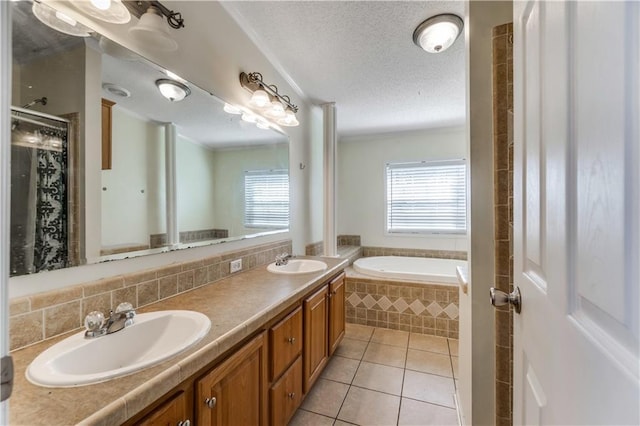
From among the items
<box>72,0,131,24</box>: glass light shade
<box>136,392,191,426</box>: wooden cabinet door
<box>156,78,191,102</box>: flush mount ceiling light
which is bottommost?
<box>136,392,191,426</box>: wooden cabinet door

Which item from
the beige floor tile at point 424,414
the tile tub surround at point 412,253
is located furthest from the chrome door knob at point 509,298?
the tile tub surround at point 412,253

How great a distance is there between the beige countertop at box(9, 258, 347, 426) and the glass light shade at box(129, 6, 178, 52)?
1190mm

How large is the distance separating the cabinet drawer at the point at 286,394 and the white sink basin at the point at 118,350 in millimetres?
565

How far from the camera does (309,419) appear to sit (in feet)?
5.32

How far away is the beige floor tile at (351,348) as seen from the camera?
2.35 metres

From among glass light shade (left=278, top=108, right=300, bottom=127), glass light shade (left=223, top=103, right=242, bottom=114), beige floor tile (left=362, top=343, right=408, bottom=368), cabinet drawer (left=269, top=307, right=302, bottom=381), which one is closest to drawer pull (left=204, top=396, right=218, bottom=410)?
cabinet drawer (left=269, top=307, right=302, bottom=381)

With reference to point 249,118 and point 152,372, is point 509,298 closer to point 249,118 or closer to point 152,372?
point 152,372

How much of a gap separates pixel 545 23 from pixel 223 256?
1.71 metres

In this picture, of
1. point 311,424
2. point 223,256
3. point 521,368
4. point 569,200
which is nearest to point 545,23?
point 569,200

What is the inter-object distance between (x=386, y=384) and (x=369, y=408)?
295 mm

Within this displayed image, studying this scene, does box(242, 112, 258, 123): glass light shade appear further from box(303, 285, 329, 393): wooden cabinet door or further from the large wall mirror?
box(303, 285, 329, 393): wooden cabinet door

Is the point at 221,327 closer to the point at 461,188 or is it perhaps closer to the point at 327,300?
the point at 327,300

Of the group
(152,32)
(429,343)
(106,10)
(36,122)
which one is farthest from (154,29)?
(429,343)

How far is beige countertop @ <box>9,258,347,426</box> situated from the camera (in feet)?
1.82
